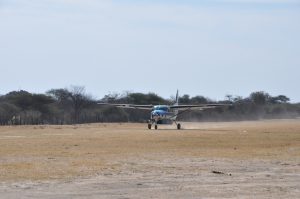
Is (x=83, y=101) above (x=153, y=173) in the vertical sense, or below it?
above

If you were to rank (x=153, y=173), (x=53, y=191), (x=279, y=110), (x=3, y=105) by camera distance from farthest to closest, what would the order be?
(x=279, y=110), (x=3, y=105), (x=153, y=173), (x=53, y=191)

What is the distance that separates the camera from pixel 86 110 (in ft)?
500

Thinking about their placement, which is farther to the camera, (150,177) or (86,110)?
(86,110)

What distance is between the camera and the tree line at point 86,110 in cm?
12943

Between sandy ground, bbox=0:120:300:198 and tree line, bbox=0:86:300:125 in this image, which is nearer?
sandy ground, bbox=0:120:300:198

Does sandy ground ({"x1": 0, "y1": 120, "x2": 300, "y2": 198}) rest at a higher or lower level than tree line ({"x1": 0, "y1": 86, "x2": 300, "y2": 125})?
lower

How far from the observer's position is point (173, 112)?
293ft

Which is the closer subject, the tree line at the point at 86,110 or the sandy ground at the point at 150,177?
the sandy ground at the point at 150,177

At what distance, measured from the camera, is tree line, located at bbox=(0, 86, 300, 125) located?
425ft

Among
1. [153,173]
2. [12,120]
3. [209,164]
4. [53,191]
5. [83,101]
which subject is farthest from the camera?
[83,101]

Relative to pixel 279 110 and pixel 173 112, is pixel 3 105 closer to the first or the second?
pixel 173 112

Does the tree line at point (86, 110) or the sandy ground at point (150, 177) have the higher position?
the tree line at point (86, 110)

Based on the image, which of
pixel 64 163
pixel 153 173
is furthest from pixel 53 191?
pixel 64 163

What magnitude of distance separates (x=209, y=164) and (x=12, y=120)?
92206mm
